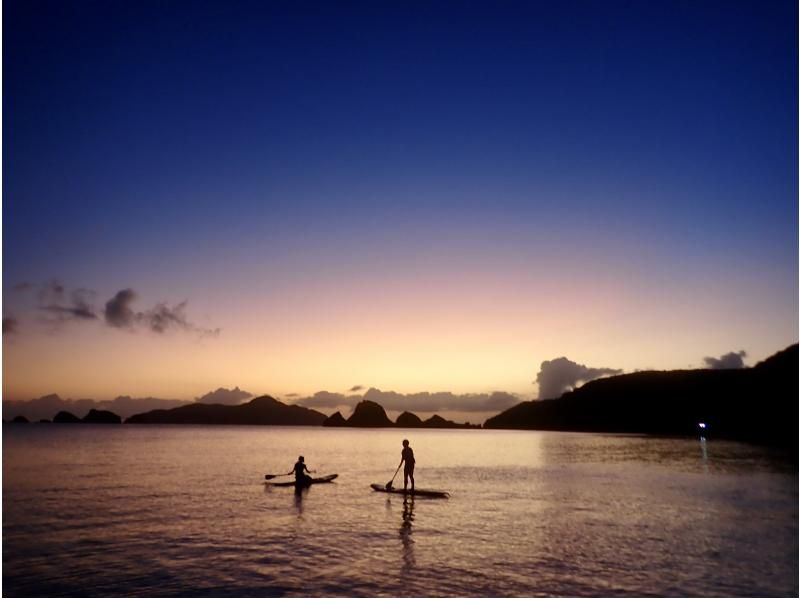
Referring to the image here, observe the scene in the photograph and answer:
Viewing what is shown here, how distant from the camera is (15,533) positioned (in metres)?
24.4

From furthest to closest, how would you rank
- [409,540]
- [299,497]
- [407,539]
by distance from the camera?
[299,497]
[407,539]
[409,540]

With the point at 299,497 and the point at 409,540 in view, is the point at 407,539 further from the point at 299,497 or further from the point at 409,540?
the point at 299,497

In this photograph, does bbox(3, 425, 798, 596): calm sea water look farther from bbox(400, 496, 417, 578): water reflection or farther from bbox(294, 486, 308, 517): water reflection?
bbox(294, 486, 308, 517): water reflection

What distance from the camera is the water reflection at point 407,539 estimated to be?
1747cm

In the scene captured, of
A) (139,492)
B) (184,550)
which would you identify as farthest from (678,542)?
(139,492)

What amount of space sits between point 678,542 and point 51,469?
6126 centimetres

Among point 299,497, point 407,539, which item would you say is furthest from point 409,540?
point 299,497

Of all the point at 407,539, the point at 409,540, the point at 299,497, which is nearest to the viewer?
the point at 409,540

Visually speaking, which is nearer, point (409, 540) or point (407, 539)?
point (409, 540)

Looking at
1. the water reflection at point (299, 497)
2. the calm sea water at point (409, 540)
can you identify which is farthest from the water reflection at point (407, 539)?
the water reflection at point (299, 497)

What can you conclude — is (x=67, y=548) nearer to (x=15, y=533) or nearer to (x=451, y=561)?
(x=15, y=533)

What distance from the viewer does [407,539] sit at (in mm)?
21625

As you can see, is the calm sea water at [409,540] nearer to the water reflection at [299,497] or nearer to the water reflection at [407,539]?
the water reflection at [407,539]

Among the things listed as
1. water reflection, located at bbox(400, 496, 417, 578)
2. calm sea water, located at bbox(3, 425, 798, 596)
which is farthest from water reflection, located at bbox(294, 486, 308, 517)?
water reflection, located at bbox(400, 496, 417, 578)
